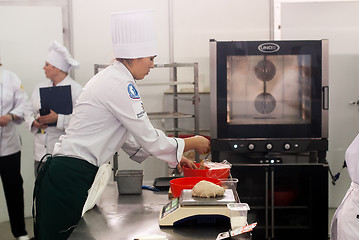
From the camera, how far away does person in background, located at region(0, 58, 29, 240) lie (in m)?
4.04

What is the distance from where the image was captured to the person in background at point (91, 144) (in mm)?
2254

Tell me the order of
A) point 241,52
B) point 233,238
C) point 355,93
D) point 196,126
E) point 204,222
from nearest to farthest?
point 233,238 → point 204,222 → point 241,52 → point 196,126 → point 355,93

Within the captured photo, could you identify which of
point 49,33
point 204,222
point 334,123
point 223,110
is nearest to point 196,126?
point 223,110

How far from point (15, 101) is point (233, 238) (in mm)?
2937

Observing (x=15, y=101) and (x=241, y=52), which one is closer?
(x=241, y=52)

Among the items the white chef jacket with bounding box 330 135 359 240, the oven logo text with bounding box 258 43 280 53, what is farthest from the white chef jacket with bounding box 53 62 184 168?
the oven logo text with bounding box 258 43 280 53

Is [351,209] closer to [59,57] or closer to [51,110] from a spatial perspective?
[51,110]

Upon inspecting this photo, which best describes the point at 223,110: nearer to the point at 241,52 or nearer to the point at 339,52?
the point at 241,52

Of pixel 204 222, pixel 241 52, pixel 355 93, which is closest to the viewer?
pixel 204 222

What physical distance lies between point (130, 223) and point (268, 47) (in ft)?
6.60

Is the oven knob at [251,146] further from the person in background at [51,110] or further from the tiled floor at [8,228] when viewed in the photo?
the person in background at [51,110]

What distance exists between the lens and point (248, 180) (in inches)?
144

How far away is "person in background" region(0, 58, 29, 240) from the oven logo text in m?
1.90

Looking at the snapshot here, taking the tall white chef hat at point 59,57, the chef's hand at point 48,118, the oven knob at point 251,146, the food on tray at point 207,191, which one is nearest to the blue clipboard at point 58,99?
the chef's hand at point 48,118
